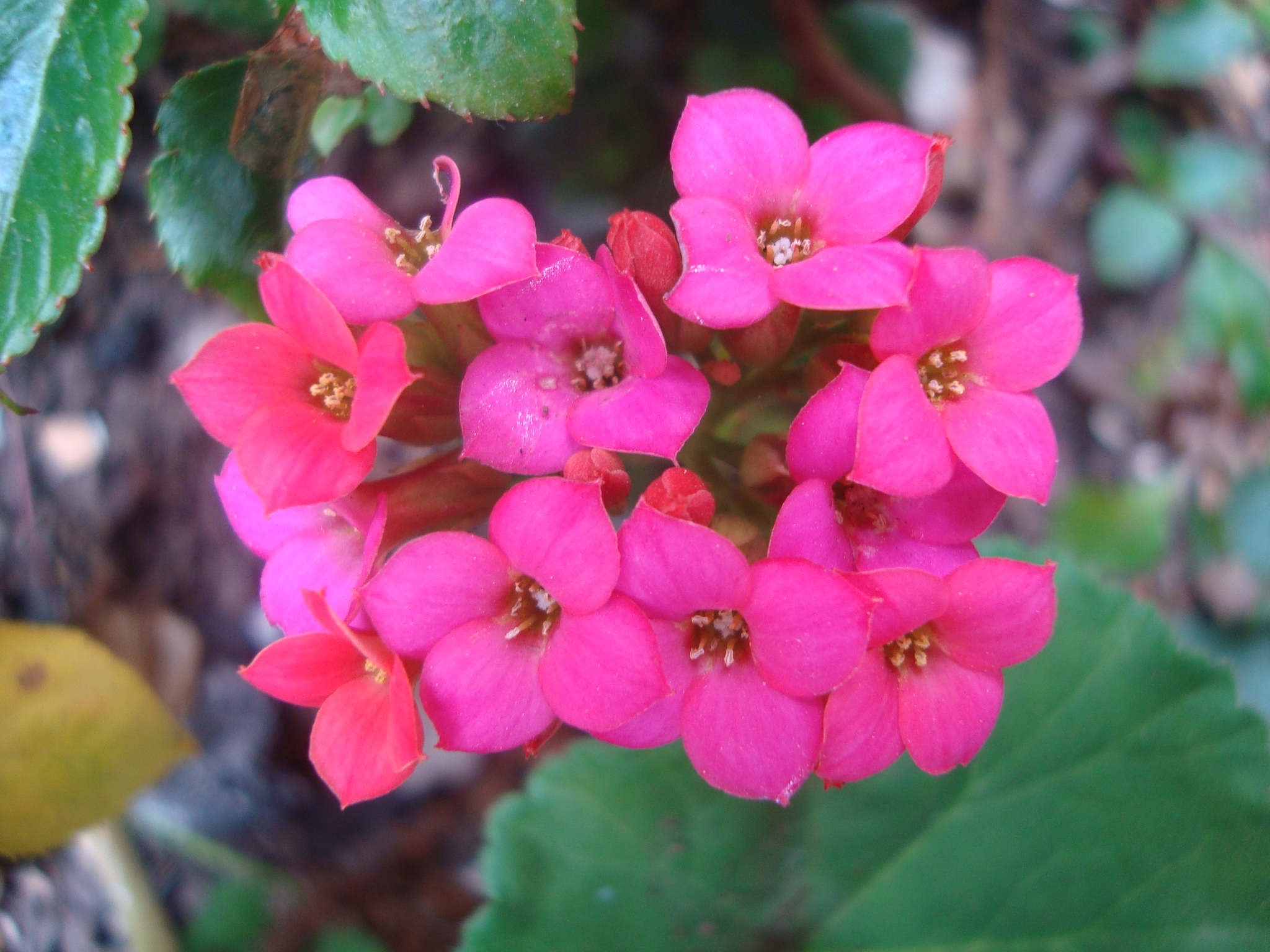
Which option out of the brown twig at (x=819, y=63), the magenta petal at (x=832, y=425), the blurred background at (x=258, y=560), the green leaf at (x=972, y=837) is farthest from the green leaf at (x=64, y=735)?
the brown twig at (x=819, y=63)

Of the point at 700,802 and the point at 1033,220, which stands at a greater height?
the point at 1033,220

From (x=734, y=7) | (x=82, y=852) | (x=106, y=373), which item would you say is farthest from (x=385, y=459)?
(x=734, y=7)

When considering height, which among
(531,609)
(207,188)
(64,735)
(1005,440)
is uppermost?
(207,188)

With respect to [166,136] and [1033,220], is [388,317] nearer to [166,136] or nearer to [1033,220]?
[166,136]

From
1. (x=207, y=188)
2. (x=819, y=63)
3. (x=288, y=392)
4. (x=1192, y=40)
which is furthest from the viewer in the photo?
(x=1192, y=40)

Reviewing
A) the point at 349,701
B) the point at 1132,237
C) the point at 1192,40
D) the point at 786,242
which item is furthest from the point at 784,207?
the point at 1192,40

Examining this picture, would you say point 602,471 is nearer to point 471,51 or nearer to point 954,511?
point 954,511
